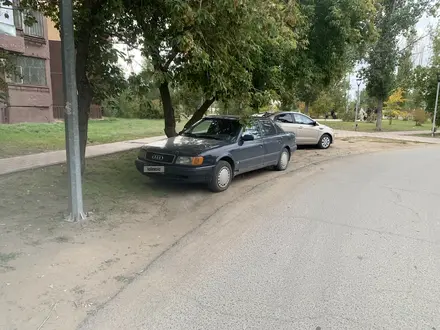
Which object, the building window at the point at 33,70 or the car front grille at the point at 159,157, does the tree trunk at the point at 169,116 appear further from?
the building window at the point at 33,70

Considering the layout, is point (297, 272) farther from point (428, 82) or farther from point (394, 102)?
point (394, 102)

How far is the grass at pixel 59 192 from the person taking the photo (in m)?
5.55

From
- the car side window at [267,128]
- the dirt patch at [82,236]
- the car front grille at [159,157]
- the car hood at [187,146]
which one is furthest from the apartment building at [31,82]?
the car side window at [267,128]

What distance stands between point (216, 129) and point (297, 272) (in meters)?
4.87

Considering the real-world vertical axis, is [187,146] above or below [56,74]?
below

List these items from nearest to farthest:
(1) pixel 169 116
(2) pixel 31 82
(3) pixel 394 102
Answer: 1. (1) pixel 169 116
2. (2) pixel 31 82
3. (3) pixel 394 102

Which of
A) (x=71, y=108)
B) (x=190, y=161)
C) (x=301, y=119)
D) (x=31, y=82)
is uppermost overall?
(x=31, y=82)

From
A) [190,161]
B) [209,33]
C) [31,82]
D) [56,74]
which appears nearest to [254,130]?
[190,161]

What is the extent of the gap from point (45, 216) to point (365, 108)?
5622cm

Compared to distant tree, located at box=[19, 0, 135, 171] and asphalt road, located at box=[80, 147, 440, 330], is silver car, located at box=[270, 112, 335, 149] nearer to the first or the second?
asphalt road, located at box=[80, 147, 440, 330]

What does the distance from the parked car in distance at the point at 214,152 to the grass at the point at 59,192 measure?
58cm

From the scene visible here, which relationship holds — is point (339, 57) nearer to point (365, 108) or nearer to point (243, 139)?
point (243, 139)

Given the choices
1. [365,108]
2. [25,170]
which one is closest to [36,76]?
[25,170]

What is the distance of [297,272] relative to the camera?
394 centimetres
